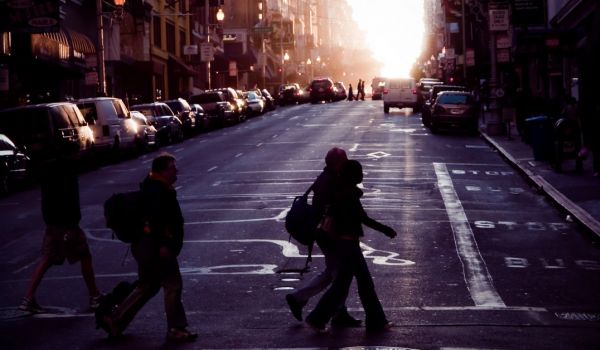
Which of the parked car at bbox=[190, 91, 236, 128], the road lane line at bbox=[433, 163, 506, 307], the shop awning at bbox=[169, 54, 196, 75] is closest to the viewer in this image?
the road lane line at bbox=[433, 163, 506, 307]

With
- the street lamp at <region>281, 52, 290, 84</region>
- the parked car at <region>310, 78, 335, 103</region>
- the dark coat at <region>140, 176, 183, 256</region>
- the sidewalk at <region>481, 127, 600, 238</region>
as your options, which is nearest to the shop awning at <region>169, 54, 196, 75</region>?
the parked car at <region>310, 78, 335, 103</region>

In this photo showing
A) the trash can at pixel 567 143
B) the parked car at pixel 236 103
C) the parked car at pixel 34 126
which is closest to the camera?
the trash can at pixel 567 143

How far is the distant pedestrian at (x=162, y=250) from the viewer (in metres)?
11.0

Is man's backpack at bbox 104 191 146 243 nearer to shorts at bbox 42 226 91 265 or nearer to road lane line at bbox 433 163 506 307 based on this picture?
shorts at bbox 42 226 91 265

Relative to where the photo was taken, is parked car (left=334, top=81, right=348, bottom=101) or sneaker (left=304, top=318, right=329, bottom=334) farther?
parked car (left=334, top=81, right=348, bottom=101)

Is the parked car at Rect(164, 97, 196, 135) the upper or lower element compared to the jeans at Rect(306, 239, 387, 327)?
upper

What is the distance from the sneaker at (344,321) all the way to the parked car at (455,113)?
121 feet

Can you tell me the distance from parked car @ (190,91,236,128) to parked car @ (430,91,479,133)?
14.4m

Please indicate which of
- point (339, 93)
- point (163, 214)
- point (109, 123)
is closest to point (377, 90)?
point (339, 93)

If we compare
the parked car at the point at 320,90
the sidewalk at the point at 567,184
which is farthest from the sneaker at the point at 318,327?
the parked car at the point at 320,90

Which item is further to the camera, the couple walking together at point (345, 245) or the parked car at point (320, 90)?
the parked car at point (320, 90)

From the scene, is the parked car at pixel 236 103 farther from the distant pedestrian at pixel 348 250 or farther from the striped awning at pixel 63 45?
the distant pedestrian at pixel 348 250

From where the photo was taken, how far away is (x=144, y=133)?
139 feet

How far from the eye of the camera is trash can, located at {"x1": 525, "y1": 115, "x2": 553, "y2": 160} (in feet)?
107
